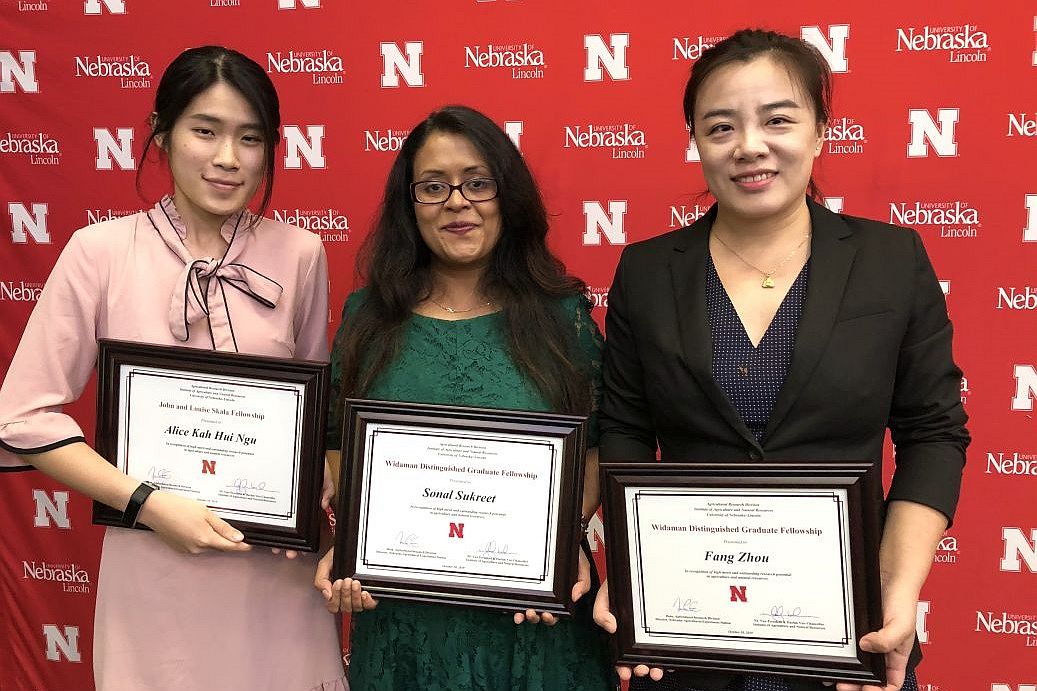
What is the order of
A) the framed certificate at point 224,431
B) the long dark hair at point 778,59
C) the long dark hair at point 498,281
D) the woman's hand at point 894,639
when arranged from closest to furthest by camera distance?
1. the woman's hand at point 894,639
2. the long dark hair at point 778,59
3. the framed certificate at point 224,431
4. the long dark hair at point 498,281

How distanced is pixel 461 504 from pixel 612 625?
12.8 inches

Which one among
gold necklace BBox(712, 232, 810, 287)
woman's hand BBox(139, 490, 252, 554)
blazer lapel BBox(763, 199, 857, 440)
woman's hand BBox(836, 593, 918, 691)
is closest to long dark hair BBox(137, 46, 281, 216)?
woman's hand BBox(139, 490, 252, 554)

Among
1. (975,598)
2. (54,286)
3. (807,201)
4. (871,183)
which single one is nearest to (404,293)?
(54,286)

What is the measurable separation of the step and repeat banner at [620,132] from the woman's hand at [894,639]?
4.48 feet

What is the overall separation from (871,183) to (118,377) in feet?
6.68

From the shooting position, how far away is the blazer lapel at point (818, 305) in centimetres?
134

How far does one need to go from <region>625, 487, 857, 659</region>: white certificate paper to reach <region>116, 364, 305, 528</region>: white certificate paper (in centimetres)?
65

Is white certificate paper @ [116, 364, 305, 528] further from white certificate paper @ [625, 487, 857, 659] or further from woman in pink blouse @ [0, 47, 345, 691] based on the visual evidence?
white certificate paper @ [625, 487, 857, 659]

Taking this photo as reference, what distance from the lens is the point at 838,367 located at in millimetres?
1348

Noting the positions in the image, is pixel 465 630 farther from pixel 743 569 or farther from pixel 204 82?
pixel 204 82

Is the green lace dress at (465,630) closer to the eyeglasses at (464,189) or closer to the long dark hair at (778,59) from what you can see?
the eyeglasses at (464,189)
